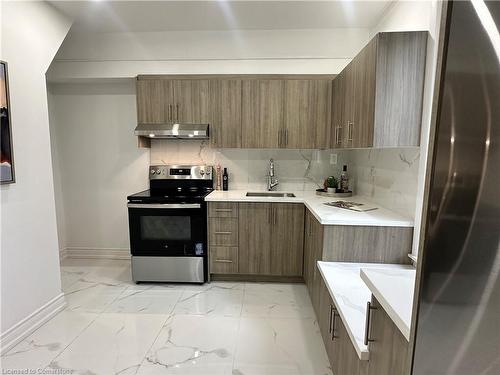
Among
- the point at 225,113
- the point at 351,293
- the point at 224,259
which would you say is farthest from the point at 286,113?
the point at 351,293

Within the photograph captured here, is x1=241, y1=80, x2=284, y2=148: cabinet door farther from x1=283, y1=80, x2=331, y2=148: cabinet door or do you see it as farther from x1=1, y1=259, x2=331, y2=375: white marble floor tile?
x1=1, y1=259, x2=331, y2=375: white marble floor tile

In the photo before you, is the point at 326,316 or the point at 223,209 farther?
the point at 223,209

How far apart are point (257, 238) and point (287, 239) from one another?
0.30 m

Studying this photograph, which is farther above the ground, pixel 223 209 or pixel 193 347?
pixel 223 209

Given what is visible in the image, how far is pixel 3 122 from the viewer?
5.92 feet

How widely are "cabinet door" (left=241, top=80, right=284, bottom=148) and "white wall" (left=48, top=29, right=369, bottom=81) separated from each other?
0.62ft

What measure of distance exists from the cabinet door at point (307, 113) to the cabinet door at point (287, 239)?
2.25ft

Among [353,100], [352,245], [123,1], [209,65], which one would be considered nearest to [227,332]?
[352,245]

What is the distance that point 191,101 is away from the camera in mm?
2869

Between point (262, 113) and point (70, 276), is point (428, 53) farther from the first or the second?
point (70, 276)

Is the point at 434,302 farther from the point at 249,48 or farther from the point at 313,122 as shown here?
the point at 249,48

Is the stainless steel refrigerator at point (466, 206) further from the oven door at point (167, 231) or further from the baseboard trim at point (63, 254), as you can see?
the baseboard trim at point (63, 254)

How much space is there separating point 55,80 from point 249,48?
2.16 metres

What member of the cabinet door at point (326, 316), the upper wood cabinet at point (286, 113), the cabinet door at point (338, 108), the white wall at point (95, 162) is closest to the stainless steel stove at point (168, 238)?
the white wall at point (95, 162)
